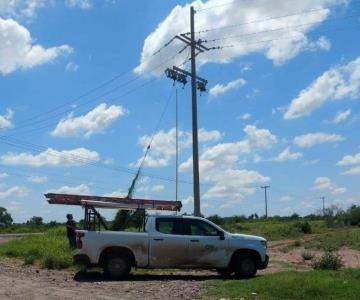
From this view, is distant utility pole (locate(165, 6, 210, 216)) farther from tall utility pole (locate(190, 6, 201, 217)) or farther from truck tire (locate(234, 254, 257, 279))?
truck tire (locate(234, 254, 257, 279))

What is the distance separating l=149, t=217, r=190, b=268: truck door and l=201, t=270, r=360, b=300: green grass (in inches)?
97.5

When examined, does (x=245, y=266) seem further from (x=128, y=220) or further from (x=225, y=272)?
(x=128, y=220)

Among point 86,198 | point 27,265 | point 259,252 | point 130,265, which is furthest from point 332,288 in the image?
point 27,265

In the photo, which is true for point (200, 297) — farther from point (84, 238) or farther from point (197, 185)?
point (197, 185)

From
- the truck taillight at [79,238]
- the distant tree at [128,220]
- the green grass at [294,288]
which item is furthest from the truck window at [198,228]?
the truck taillight at [79,238]

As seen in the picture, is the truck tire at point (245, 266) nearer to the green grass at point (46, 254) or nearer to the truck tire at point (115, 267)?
the truck tire at point (115, 267)

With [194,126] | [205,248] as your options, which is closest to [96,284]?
[205,248]

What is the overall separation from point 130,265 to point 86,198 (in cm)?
244

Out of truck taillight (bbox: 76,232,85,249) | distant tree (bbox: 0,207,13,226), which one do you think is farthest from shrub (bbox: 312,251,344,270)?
distant tree (bbox: 0,207,13,226)

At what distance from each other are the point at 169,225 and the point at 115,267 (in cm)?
189

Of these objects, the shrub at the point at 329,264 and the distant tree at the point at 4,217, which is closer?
the shrub at the point at 329,264

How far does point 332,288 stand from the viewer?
13.1m

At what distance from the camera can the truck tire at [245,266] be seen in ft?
57.3

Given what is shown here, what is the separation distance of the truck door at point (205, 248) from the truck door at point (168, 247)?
0.19 metres
